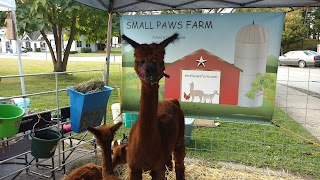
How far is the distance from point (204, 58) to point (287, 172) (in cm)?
206

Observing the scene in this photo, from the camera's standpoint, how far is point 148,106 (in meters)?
2.18

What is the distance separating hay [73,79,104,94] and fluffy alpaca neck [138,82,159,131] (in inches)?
60.3

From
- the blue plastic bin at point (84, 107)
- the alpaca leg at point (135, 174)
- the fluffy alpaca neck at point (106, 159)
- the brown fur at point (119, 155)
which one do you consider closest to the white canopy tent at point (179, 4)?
the blue plastic bin at point (84, 107)

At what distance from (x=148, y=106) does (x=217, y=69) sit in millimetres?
1970

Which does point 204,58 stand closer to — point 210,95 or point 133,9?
point 210,95

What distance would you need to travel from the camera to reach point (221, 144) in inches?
197

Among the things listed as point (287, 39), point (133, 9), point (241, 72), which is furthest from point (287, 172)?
point (287, 39)

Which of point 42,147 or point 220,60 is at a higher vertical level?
point 220,60

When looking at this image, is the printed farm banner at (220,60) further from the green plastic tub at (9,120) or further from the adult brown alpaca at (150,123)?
the green plastic tub at (9,120)

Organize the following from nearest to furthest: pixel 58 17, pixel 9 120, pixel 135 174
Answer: pixel 135 174 → pixel 9 120 → pixel 58 17

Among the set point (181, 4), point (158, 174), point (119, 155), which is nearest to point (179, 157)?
point (158, 174)

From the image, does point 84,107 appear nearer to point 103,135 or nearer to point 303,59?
point 103,135

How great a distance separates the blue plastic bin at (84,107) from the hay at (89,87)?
65 millimetres

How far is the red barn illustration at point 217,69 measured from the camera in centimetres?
383
